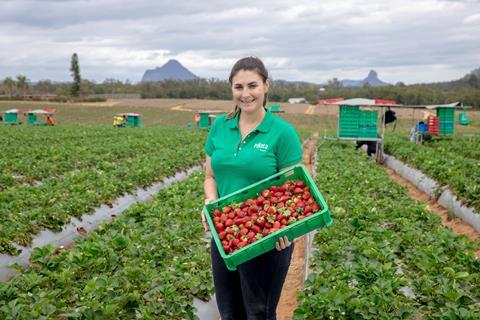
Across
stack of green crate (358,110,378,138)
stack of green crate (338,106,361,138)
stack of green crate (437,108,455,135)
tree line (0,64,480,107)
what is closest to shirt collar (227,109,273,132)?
stack of green crate (338,106,361,138)

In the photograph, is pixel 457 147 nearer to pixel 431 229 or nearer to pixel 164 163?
pixel 164 163

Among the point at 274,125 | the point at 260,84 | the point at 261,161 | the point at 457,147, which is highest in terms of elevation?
the point at 260,84

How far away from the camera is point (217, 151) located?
3395 millimetres

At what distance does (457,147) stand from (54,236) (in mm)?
15771

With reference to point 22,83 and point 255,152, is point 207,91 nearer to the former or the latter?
point 22,83

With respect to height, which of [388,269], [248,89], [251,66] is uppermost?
[251,66]

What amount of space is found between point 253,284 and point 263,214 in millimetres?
447

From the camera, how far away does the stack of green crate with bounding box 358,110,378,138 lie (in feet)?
67.3

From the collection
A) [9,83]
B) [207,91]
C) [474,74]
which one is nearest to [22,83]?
[9,83]

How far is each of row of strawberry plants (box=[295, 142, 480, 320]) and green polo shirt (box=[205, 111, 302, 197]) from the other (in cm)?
154

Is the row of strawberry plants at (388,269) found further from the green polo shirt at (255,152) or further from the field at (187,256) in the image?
the green polo shirt at (255,152)

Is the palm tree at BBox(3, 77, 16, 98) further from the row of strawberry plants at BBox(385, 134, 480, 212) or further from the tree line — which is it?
the row of strawberry plants at BBox(385, 134, 480, 212)

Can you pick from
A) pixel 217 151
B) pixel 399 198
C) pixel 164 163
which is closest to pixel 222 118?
pixel 217 151

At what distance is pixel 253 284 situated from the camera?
10.8ft
